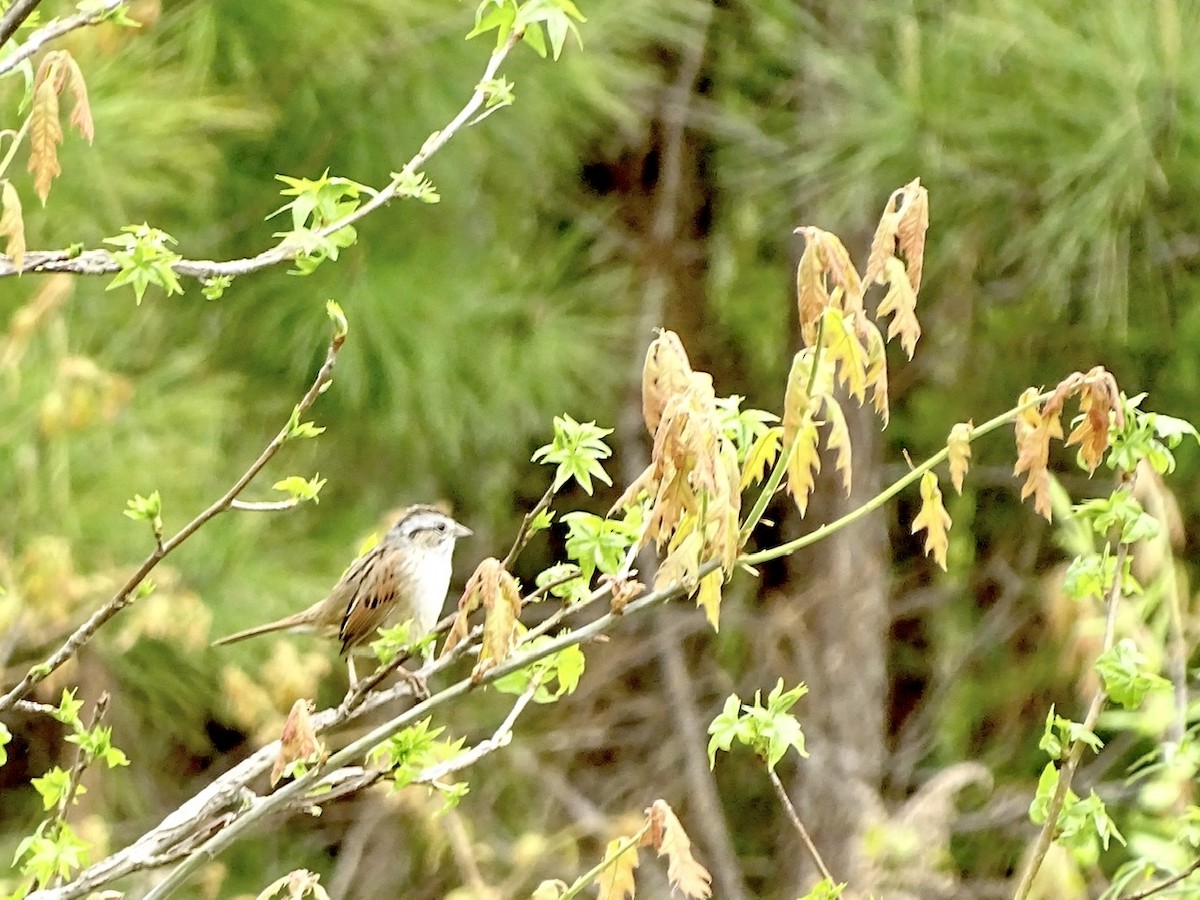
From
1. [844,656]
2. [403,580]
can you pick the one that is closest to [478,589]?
[403,580]

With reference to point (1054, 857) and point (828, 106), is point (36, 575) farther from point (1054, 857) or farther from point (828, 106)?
point (828, 106)

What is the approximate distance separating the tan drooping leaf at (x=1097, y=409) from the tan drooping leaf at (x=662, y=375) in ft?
0.63

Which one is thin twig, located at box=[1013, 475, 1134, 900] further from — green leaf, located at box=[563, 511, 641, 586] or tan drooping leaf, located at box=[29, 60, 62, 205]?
tan drooping leaf, located at box=[29, 60, 62, 205]

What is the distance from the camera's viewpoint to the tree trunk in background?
2.57 m

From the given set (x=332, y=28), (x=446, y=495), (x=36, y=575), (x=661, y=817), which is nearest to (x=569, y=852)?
(x=446, y=495)

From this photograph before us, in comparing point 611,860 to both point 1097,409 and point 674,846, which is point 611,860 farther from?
point 1097,409

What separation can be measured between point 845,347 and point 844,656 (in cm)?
192

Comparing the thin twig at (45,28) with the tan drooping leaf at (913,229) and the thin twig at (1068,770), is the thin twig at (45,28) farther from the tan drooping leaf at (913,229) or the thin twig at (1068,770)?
the thin twig at (1068,770)

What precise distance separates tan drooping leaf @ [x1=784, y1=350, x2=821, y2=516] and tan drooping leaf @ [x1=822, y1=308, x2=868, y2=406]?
0.5 inches

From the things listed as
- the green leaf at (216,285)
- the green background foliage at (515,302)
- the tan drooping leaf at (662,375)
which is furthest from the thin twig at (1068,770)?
the green background foliage at (515,302)

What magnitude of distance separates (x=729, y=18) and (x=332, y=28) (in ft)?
2.58

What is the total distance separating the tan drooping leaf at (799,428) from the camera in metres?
0.76

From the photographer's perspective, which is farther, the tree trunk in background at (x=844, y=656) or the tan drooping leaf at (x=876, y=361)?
the tree trunk in background at (x=844, y=656)

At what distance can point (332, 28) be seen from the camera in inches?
82.6
